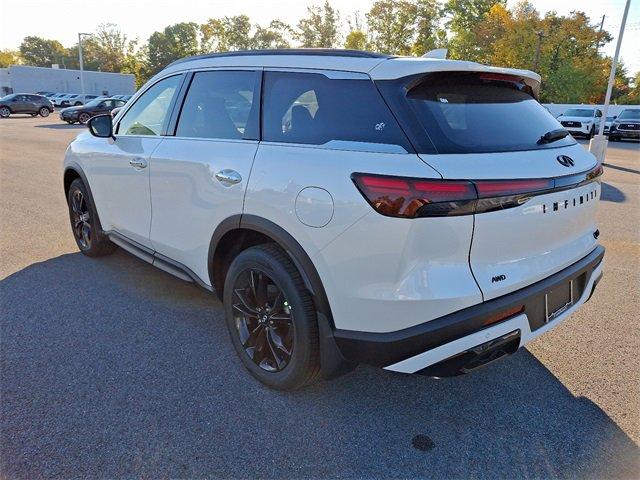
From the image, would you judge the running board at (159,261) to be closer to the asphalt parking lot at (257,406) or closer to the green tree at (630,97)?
the asphalt parking lot at (257,406)

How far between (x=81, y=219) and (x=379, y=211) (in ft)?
12.7

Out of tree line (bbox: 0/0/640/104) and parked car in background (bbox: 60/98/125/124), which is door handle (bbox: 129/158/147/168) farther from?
tree line (bbox: 0/0/640/104)

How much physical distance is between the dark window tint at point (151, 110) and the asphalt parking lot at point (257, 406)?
1.38 m

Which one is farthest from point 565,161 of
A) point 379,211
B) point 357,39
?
point 357,39

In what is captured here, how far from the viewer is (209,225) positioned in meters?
2.88

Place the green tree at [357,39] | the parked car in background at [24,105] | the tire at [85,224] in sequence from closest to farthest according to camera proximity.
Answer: the tire at [85,224], the parked car in background at [24,105], the green tree at [357,39]

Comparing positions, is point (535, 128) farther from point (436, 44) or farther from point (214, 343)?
point (436, 44)

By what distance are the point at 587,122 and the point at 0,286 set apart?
84.4 ft

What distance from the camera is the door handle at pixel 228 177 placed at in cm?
263

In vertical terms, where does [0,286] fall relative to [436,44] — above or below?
below

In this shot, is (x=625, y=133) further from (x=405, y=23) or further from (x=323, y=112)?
(x=405, y=23)

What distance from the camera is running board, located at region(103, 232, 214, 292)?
3.22 m

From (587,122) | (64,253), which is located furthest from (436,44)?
(64,253)

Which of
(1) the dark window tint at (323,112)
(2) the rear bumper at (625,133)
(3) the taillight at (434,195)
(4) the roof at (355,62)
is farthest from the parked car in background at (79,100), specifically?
(3) the taillight at (434,195)
